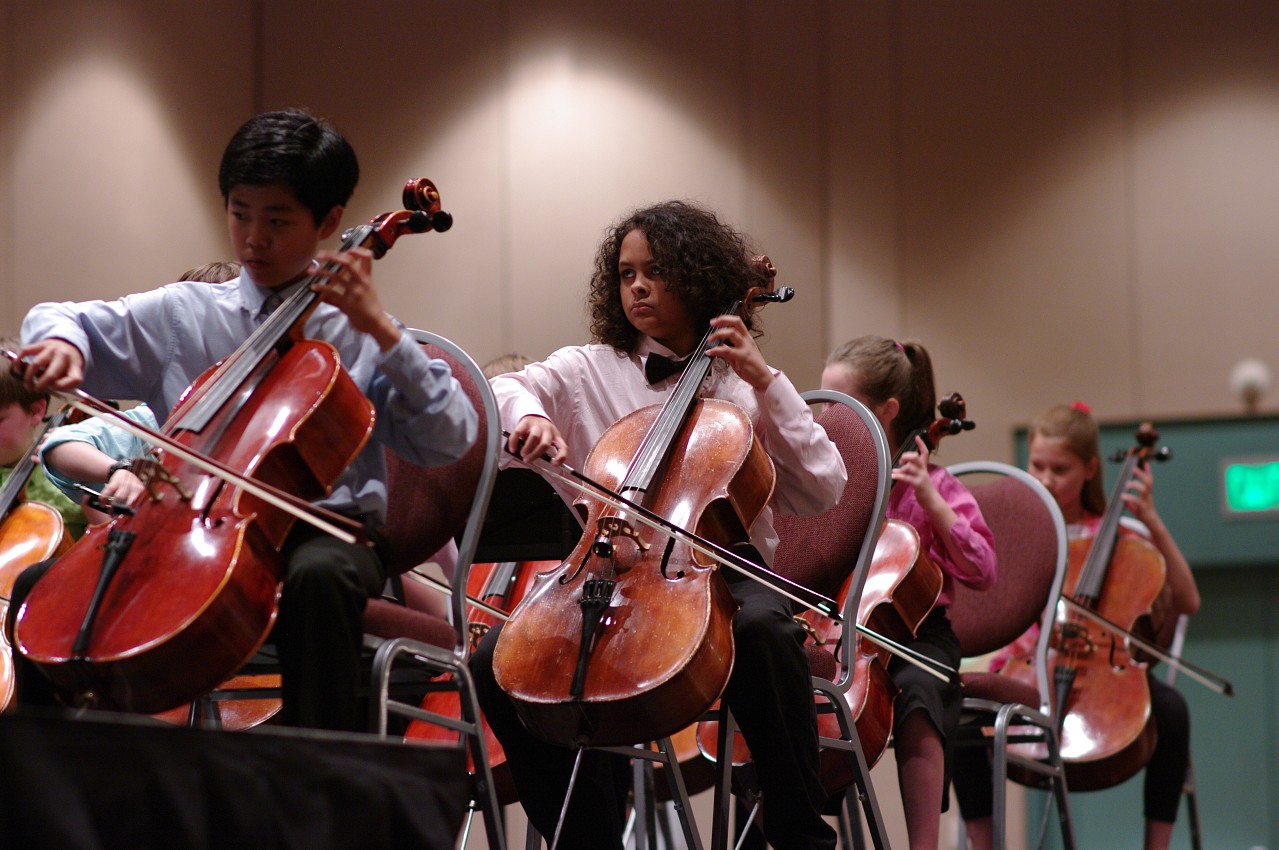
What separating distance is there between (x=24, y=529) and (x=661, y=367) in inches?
40.5

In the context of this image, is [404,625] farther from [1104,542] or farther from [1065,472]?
[1065,472]

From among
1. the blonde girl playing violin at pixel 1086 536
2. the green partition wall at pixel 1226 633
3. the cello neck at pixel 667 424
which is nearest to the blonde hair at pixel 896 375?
the blonde girl playing violin at pixel 1086 536

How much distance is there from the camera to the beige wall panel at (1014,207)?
494cm

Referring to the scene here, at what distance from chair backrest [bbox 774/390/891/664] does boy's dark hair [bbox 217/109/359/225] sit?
37.9 inches

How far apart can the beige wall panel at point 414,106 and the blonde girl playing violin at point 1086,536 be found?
6.61 ft

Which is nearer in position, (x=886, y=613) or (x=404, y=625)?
(x=404, y=625)

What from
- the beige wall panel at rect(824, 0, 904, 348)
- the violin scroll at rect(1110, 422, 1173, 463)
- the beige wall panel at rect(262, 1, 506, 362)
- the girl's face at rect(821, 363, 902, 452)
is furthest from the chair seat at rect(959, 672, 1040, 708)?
the beige wall panel at rect(262, 1, 506, 362)

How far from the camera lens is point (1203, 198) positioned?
4.88 m

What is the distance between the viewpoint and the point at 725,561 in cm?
177

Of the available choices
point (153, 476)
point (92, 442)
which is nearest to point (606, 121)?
point (92, 442)

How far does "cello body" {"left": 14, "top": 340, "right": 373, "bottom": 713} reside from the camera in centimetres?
136

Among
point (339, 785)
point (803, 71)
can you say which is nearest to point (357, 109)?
point (803, 71)

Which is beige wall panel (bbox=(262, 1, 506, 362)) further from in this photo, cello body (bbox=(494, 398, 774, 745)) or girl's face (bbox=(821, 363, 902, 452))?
cello body (bbox=(494, 398, 774, 745))

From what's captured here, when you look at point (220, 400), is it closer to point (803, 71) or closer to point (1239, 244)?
point (803, 71)
